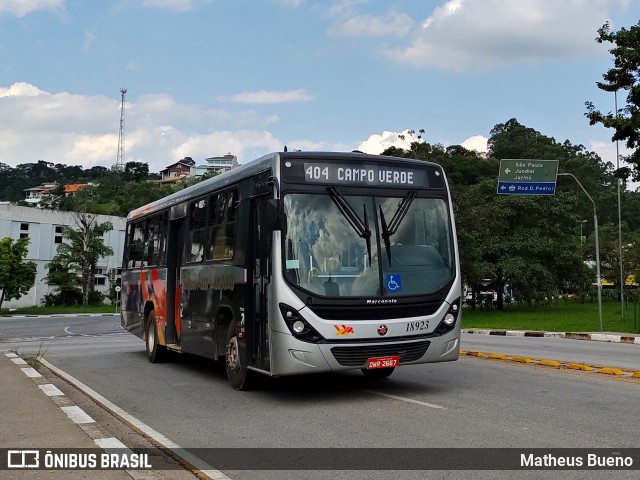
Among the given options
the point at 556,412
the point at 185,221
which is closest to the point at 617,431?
the point at 556,412

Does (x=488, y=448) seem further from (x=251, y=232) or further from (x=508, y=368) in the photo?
(x=508, y=368)

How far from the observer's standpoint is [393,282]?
367 inches

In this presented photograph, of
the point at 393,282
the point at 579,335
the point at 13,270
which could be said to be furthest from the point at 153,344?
the point at 13,270

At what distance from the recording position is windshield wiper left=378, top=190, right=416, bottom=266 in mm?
9414

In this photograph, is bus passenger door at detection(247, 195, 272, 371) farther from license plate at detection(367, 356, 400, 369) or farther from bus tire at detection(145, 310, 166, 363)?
bus tire at detection(145, 310, 166, 363)

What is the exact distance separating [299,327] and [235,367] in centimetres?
215

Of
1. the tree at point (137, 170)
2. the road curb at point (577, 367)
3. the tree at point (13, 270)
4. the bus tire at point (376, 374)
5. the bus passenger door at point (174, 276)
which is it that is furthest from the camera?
the tree at point (137, 170)

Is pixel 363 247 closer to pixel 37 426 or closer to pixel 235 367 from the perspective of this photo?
pixel 235 367

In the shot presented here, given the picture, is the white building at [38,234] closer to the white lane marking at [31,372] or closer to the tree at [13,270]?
the tree at [13,270]

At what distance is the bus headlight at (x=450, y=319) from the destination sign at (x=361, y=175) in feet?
5.73

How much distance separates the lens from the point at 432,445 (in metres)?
6.84

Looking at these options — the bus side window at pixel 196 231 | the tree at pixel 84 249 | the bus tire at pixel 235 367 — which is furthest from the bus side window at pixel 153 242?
the tree at pixel 84 249

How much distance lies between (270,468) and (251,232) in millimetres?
4297

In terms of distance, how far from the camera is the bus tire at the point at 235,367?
10.3 meters
